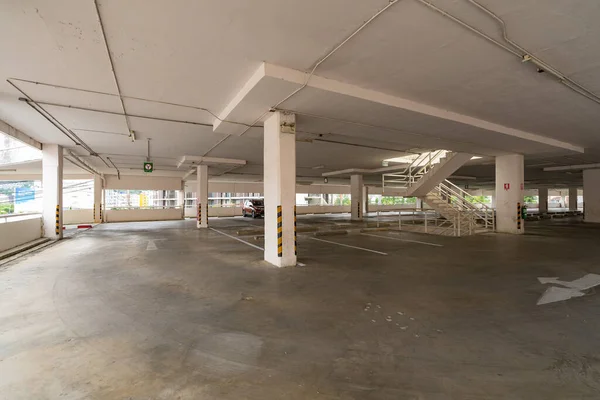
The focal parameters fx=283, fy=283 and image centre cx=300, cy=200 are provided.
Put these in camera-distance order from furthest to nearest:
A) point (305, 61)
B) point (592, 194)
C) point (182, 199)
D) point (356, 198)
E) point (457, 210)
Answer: point (182, 199) < point (356, 198) < point (592, 194) < point (457, 210) < point (305, 61)

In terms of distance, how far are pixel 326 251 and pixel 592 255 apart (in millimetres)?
6967

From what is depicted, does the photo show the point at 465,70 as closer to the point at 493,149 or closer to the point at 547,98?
the point at 547,98

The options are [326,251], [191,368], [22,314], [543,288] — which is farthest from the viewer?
[326,251]

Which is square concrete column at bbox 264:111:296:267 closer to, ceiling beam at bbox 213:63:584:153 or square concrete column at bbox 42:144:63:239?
ceiling beam at bbox 213:63:584:153

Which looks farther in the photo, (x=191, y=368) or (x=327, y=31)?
(x=327, y=31)

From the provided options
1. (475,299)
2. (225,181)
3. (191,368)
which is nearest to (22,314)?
A: (191,368)

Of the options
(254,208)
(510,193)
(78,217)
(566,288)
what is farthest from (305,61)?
(78,217)

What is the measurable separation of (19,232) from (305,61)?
10410 mm

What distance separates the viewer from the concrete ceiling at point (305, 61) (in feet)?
10.9

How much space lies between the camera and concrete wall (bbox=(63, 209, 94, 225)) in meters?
17.8

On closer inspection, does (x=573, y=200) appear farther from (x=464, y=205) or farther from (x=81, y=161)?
(x=81, y=161)

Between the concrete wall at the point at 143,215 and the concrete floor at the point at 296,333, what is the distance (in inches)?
593

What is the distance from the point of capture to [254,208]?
73.6ft

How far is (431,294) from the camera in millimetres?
4363
